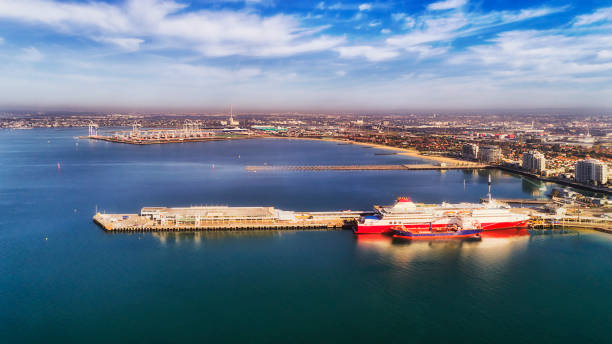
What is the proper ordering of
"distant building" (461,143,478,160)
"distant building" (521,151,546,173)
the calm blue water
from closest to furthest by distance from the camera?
1. the calm blue water
2. "distant building" (521,151,546,173)
3. "distant building" (461,143,478,160)

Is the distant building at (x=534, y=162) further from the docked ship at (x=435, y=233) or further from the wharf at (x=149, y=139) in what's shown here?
the wharf at (x=149, y=139)

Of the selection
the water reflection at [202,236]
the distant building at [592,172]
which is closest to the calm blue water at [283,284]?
the water reflection at [202,236]

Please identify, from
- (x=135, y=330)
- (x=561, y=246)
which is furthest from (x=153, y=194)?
(x=561, y=246)

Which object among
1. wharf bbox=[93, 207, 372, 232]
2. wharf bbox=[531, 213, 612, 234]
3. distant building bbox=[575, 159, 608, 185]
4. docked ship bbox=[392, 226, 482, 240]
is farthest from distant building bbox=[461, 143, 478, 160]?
wharf bbox=[93, 207, 372, 232]

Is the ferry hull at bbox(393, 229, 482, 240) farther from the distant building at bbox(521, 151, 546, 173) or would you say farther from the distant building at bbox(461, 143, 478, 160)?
the distant building at bbox(461, 143, 478, 160)

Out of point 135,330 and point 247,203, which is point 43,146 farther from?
point 135,330

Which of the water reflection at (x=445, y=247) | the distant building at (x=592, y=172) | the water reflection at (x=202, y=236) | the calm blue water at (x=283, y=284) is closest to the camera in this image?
the calm blue water at (x=283, y=284)

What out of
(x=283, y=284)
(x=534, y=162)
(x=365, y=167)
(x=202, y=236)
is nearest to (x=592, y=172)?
(x=534, y=162)
